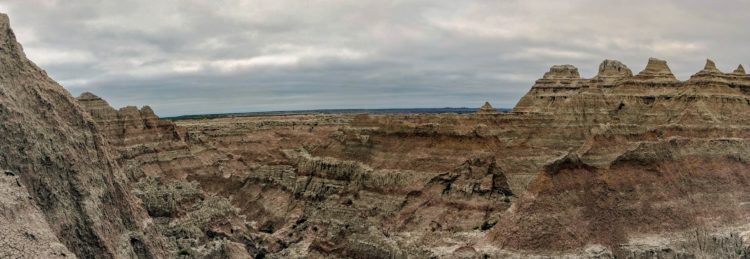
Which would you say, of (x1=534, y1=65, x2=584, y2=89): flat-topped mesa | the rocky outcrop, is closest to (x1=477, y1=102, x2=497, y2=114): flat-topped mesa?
(x1=534, y1=65, x2=584, y2=89): flat-topped mesa

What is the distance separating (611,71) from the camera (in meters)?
77.8

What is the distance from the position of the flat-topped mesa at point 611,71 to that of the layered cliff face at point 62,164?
59.5 meters

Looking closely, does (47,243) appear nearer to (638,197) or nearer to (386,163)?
(638,197)

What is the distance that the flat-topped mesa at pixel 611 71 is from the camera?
7625cm

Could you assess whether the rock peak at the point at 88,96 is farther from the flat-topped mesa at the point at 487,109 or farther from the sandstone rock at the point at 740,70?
the sandstone rock at the point at 740,70

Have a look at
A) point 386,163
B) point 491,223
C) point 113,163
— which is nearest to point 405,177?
point 386,163

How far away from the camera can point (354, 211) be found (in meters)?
50.0

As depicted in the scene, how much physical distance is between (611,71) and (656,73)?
11380mm

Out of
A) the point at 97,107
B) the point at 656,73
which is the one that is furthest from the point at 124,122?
the point at 656,73

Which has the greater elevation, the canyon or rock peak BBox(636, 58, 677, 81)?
rock peak BBox(636, 58, 677, 81)

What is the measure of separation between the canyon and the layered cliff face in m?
0.07

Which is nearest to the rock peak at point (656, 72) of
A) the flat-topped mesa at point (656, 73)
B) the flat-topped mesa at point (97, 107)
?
the flat-topped mesa at point (656, 73)

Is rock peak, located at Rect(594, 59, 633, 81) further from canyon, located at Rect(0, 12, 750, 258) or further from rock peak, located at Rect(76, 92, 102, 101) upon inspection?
rock peak, located at Rect(76, 92, 102, 101)

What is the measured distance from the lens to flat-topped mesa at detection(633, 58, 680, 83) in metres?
65.5
